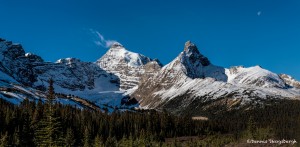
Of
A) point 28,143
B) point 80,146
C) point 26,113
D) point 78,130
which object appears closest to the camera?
point 28,143

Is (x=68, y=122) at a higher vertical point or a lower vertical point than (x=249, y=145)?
higher

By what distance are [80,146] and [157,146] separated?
36889mm

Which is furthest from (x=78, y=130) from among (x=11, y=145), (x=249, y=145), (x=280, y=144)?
(x=280, y=144)

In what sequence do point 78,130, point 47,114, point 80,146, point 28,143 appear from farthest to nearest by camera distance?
1. point 78,130
2. point 80,146
3. point 28,143
4. point 47,114

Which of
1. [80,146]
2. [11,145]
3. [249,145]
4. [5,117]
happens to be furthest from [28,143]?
[249,145]

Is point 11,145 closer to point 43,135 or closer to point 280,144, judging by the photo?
point 43,135

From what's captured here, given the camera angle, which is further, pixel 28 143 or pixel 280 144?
pixel 280 144

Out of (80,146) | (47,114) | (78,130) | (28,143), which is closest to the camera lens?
(47,114)

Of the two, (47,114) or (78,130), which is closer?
(47,114)

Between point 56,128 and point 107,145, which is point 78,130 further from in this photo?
point 56,128

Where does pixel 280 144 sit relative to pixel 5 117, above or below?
below

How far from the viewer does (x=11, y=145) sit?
136375 millimetres

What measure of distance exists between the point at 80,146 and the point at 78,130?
29.0 metres

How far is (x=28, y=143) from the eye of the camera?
132 meters
